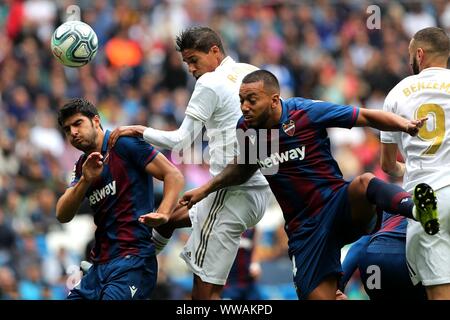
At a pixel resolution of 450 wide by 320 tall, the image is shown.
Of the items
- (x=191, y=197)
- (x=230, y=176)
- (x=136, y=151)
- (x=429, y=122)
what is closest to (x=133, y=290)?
(x=191, y=197)

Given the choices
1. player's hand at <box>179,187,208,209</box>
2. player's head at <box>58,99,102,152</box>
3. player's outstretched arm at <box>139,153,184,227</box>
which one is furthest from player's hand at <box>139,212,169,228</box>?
player's head at <box>58,99,102,152</box>

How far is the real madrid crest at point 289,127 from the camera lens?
991 cm

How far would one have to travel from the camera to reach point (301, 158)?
392 inches

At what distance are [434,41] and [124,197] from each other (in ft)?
9.17

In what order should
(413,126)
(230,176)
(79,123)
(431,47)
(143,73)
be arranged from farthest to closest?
(143,73) → (230,176) → (79,123) → (431,47) → (413,126)

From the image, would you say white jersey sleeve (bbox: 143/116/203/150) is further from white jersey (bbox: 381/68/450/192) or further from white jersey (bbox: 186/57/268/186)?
white jersey (bbox: 381/68/450/192)

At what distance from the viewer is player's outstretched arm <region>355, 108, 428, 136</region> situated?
30.7 ft

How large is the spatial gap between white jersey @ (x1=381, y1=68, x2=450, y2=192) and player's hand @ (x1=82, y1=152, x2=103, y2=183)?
2.37 meters

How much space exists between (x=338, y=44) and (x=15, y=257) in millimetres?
7518

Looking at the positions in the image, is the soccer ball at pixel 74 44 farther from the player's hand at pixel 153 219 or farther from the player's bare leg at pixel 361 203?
the player's bare leg at pixel 361 203

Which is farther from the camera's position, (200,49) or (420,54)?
(200,49)

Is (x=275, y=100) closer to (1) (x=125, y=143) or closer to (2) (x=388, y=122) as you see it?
(2) (x=388, y=122)

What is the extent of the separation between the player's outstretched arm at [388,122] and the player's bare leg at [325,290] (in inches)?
52.1

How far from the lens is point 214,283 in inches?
420
